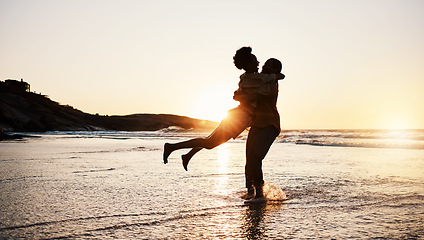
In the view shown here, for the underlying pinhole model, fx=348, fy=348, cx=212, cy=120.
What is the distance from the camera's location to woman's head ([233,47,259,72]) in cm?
391

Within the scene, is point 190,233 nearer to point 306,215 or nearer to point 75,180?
point 306,215

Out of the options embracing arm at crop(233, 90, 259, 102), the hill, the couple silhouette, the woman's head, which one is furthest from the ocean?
the hill

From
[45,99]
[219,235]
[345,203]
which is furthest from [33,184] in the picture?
[45,99]

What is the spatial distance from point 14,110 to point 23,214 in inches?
3502

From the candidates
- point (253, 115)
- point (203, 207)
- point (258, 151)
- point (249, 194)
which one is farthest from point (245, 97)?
point (203, 207)

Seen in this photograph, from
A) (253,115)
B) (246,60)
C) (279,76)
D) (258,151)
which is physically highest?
(246,60)

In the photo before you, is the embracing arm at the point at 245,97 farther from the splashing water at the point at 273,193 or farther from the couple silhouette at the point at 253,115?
the splashing water at the point at 273,193

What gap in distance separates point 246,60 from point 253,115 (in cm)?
63

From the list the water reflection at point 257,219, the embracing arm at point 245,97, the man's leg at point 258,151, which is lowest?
the water reflection at point 257,219

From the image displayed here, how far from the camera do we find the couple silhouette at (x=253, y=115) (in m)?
3.86

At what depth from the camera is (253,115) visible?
157 inches

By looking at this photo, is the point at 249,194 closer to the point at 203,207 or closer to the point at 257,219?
the point at 203,207

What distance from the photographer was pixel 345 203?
366 centimetres

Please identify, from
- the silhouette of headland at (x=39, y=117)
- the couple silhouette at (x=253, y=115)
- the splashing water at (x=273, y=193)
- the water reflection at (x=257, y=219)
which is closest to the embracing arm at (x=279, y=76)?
the couple silhouette at (x=253, y=115)
